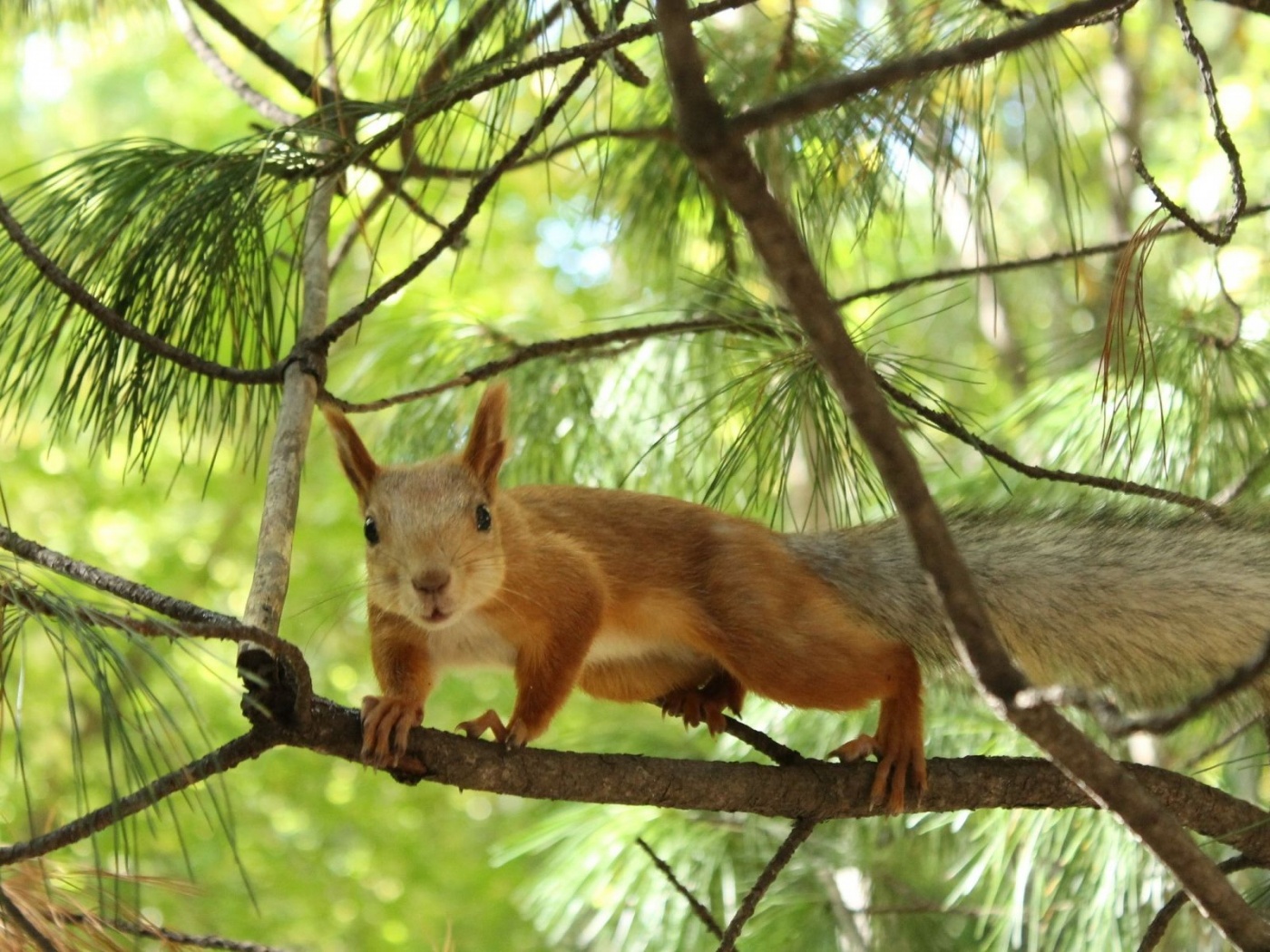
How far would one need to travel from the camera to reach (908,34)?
1665 mm

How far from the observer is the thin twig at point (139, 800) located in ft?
3.17

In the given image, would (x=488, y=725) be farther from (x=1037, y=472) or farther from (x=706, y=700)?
(x=1037, y=472)

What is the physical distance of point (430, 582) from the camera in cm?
150

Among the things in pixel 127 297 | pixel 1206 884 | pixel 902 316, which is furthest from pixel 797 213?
pixel 902 316

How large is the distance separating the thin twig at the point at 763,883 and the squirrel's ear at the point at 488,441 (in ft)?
1.90

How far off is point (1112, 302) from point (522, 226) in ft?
17.3

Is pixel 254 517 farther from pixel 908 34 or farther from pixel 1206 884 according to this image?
pixel 1206 884

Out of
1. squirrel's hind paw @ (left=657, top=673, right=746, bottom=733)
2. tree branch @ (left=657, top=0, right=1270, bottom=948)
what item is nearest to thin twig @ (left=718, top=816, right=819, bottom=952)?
squirrel's hind paw @ (left=657, top=673, right=746, bottom=733)

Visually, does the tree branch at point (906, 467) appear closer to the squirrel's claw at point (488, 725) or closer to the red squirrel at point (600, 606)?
the red squirrel at point (600, 606)

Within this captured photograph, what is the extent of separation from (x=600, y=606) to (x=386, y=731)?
50cm

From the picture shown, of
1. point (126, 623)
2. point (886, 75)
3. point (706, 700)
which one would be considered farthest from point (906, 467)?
point (706, 700)

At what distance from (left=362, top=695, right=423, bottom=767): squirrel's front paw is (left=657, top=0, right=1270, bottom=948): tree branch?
60cm

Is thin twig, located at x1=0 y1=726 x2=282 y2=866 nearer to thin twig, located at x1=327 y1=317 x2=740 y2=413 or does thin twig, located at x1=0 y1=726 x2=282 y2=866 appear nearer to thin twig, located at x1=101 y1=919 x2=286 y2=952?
thin twig, located at x1=101 y1=919 x2=286 y2=952

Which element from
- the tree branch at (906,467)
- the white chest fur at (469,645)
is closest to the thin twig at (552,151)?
the white chest fur at (469,645)
